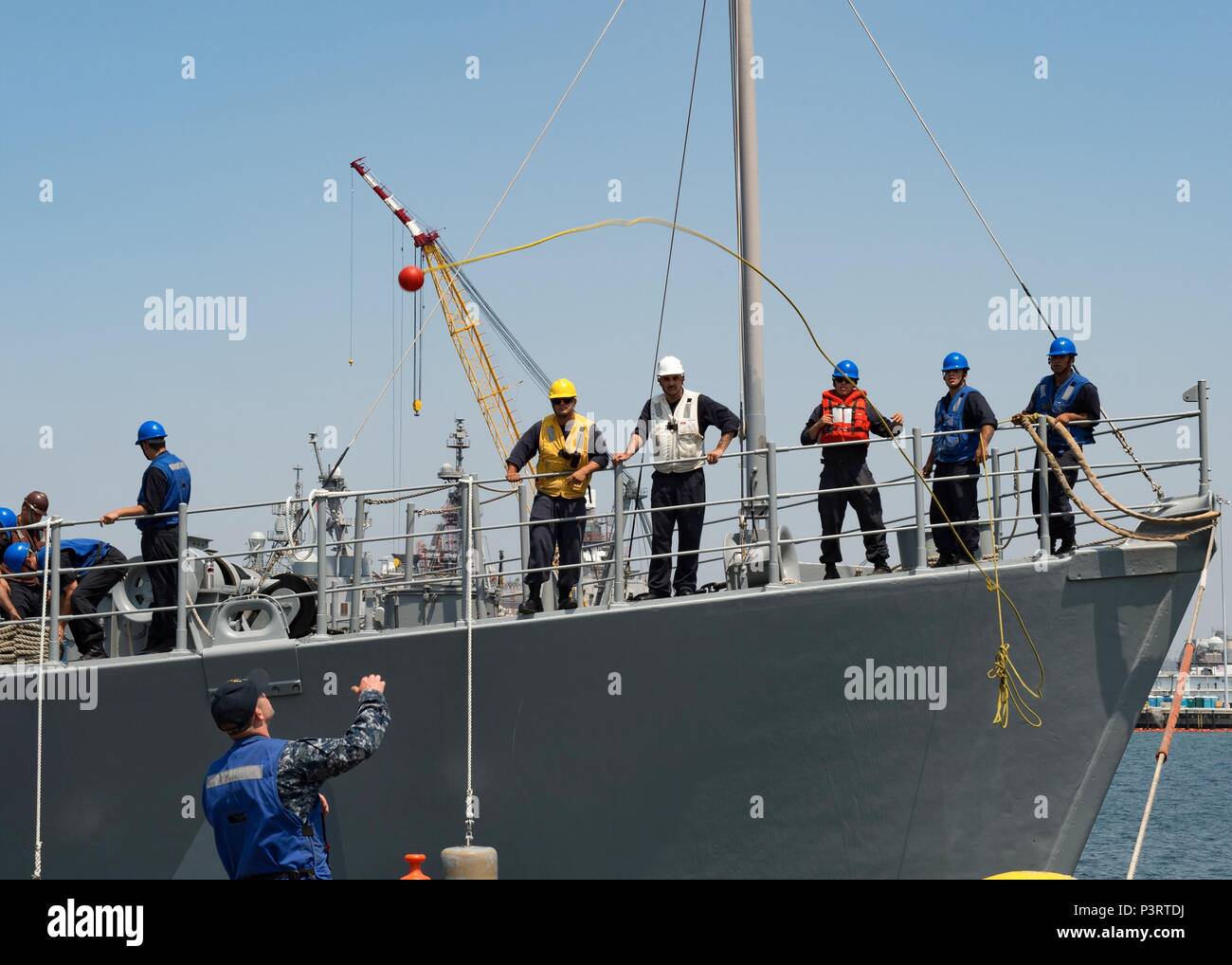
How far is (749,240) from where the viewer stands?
1095 cm

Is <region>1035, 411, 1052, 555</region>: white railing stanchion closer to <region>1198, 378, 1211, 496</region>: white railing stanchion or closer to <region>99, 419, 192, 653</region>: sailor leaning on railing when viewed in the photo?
<region>1198, 378, 1211, 496</region>: white railing stanchion

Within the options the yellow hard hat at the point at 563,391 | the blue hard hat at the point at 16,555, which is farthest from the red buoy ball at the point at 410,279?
the blue hard hat at the point at 16,555

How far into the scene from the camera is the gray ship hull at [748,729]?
29.0 ft

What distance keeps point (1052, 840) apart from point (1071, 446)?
259cm

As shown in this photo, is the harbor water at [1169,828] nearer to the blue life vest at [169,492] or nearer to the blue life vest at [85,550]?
the blue life vest at [169,492]

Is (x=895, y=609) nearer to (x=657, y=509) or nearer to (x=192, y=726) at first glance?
(x=657, y=509)

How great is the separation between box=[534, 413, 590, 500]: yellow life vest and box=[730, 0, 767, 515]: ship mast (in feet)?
4.30

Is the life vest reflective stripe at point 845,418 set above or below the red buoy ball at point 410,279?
below

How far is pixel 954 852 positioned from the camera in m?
8.84

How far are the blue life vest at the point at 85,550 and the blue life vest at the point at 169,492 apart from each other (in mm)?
1001

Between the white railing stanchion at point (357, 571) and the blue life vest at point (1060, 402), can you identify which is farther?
the white railing stanchion at point (357, 571)

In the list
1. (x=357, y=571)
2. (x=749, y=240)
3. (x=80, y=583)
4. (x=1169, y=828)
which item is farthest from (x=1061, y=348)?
(x=1169, y=828)
